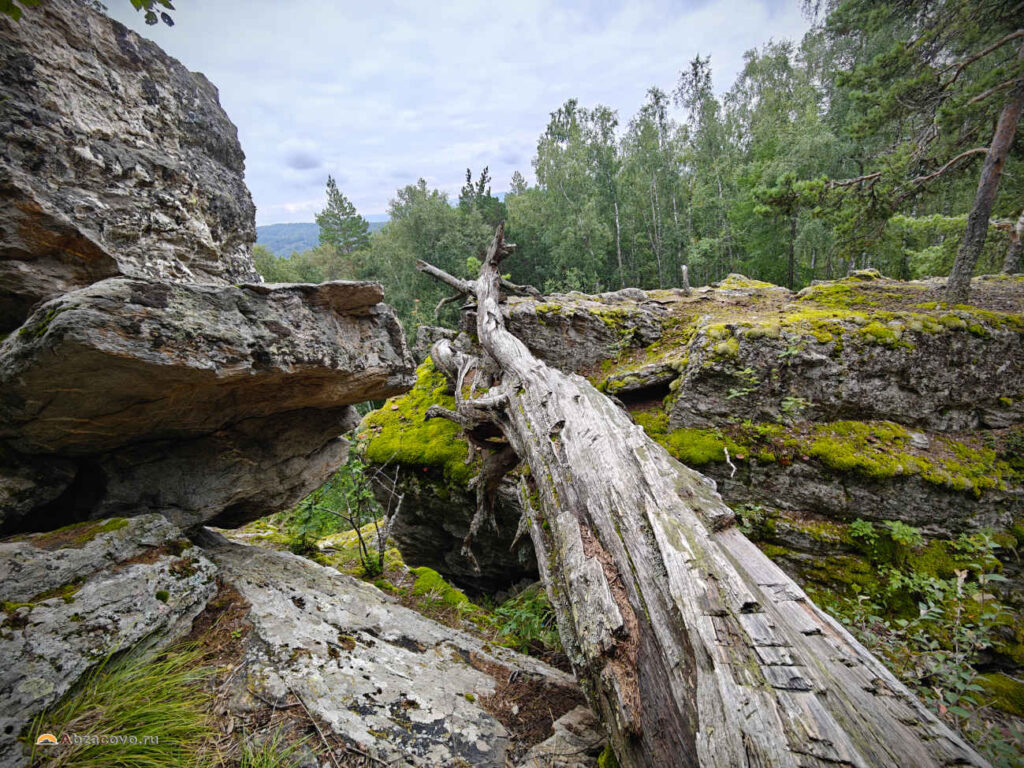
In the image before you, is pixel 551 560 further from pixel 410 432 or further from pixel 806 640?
pixel 410 432

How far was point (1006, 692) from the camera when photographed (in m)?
2.83

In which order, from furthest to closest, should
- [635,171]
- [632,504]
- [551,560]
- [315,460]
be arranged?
[635,171] → [315,460] → [551,560] → [632,504]

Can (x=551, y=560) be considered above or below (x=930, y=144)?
below

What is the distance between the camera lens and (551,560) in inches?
108

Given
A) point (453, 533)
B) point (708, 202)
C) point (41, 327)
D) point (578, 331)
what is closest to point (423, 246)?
point (708, 202)

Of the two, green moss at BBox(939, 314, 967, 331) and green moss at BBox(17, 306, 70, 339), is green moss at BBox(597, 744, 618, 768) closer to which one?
green moss at BBox(17, 306, 70, 339)

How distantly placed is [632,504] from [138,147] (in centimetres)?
530

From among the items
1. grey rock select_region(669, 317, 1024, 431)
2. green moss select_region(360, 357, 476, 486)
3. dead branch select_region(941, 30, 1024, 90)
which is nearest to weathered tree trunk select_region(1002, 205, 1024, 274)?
dead branch select_region(941, 30, 1024, 90)

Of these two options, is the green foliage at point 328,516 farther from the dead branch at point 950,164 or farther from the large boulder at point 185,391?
the dead branch at point 950,164

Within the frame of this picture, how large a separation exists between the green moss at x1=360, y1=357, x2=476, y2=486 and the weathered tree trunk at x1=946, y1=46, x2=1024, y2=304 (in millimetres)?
9110

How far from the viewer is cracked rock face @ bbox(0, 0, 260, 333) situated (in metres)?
2.65

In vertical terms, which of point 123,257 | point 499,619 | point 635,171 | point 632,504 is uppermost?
point 635,171

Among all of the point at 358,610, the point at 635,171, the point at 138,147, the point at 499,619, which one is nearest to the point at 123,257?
the point at 138,147

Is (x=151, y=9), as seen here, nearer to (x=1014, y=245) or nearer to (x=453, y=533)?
(x=453, y=533)
